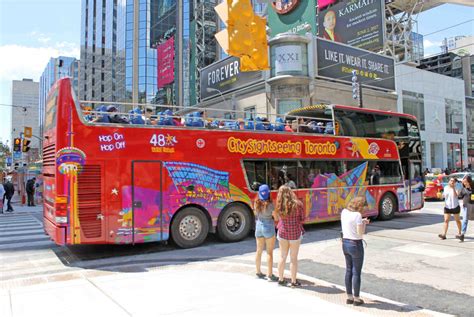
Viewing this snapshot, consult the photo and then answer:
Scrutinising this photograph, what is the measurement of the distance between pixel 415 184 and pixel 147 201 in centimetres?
1113

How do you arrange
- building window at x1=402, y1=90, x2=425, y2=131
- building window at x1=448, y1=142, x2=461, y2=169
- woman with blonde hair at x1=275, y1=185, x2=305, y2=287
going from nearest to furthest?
1. woman with blonde hair at x1=275, y1=185, x2=305, y2=287
2. building window at x1=402, y1=90, x2=425, y2=131
3. building window at x1=448, y1=142, x2=461, y2=169

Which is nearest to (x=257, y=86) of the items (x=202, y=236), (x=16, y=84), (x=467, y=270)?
(x=202, y=236)

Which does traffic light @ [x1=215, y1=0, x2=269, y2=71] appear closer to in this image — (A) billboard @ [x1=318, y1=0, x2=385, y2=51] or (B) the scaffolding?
(A) billboard @ [x1=318, y1=0, x2=385, y2=51]

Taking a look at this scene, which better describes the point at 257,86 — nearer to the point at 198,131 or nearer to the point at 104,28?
the point at 198,131

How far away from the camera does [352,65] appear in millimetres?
31078

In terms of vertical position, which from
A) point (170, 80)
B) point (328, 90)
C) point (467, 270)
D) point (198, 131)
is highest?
point (170, 80)

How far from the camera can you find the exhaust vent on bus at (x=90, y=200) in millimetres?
8094

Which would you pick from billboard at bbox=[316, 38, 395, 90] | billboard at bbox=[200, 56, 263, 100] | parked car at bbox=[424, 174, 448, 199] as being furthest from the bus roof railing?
billboard at bbox=[200, 56, 263, 100]

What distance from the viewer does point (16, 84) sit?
77.3m

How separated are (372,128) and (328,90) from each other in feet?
50.5

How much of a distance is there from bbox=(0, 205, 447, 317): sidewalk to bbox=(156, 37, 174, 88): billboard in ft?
189

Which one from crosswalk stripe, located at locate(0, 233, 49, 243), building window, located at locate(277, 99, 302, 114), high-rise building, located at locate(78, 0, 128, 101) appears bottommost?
crosswalk stripe, located at locate(0, 233, 49, 243)

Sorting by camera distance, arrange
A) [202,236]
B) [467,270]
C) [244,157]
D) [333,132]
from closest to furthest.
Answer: [467,270], [202,236], [244,157], [333,132]

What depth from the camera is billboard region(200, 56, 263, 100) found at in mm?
30561
